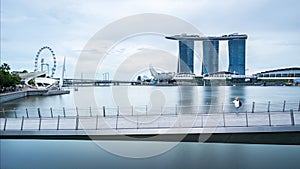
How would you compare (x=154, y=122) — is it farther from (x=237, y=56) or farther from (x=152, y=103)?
(x=237, y=56)

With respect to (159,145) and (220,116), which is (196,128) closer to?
(159,145)

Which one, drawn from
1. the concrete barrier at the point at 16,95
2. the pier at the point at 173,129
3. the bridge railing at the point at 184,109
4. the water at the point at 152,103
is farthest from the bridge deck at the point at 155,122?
the concrete barrier at the point at 16,95

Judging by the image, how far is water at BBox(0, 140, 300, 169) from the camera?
861cm

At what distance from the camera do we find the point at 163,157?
30.4ft

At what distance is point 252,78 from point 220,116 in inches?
4942

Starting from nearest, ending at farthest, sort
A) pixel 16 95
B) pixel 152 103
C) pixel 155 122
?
1. pixel 155 122
2. pixel 152 103
3. pixel 16 95

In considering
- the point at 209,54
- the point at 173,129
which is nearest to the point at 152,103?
the point at 209,54

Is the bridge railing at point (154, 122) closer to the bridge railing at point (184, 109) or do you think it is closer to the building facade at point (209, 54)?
the bridge railing at point (184, 109)

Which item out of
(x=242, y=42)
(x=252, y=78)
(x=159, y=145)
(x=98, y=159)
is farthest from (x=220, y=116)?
(x=252, y=78)

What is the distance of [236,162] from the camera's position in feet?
28.6

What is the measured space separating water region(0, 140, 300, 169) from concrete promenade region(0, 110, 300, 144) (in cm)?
25

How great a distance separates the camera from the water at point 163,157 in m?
8.61

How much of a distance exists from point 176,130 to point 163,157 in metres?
1.25

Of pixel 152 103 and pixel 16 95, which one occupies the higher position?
pixel 16 95
